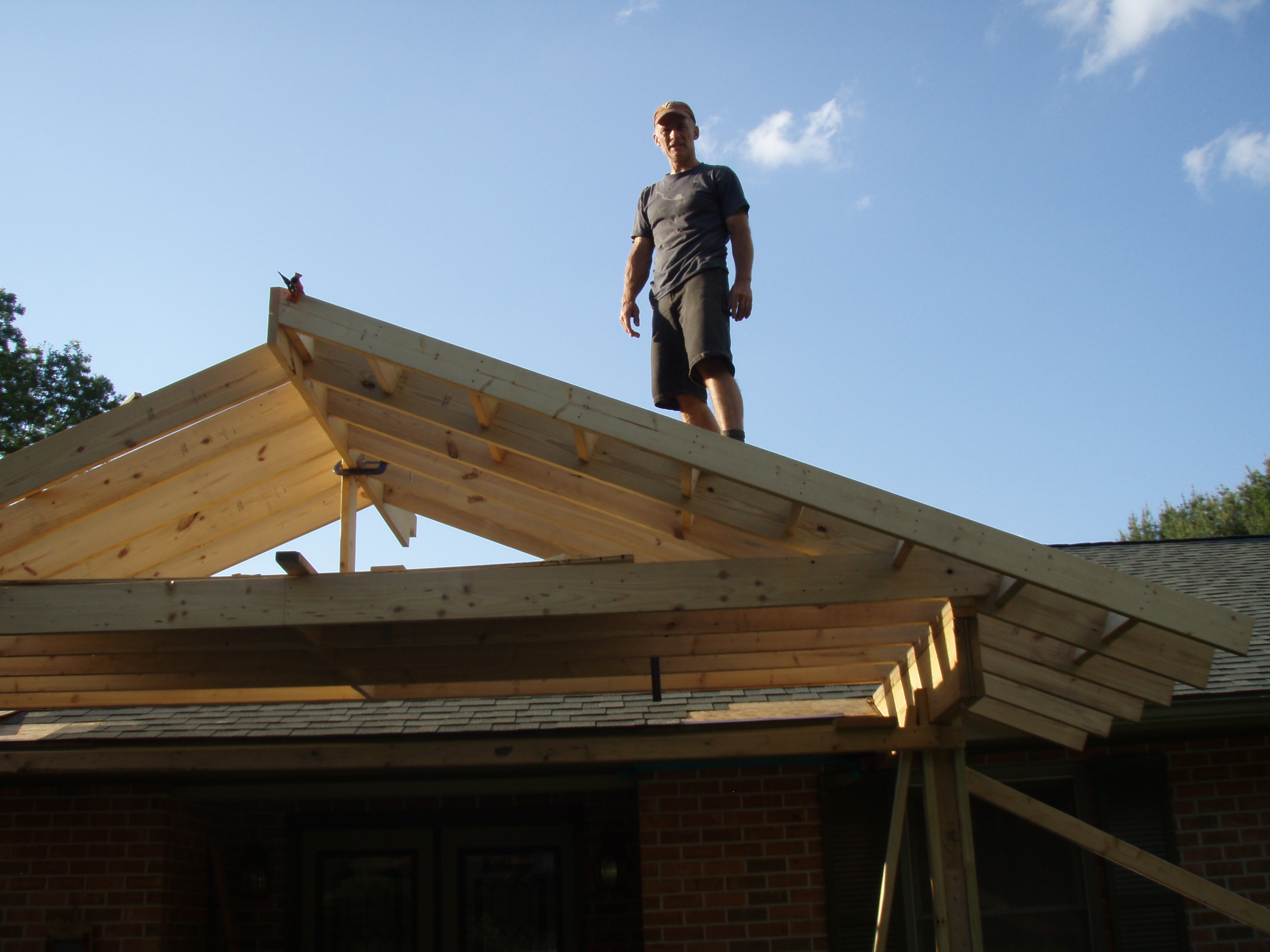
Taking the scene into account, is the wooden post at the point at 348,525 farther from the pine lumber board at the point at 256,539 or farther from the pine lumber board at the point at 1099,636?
the pine lumber board at the point at 1099,636

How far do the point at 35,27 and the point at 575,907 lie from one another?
10709 mm

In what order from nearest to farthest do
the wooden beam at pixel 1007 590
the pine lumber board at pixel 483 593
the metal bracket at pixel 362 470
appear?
the wooden beam at pixel 1007 590, the pine lumber board at pixel 483 593, the metal bracket at pixel 362 470

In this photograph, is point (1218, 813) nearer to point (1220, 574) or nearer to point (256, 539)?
point (1220, 574)

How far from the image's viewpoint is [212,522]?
5.99 meters

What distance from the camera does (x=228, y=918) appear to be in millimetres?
6609

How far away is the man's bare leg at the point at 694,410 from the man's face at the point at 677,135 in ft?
4.38

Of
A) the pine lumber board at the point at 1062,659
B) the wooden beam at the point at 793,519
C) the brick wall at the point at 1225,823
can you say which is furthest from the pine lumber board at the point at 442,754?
the brick wall at the point at 1225,823

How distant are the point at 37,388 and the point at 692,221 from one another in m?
28.7

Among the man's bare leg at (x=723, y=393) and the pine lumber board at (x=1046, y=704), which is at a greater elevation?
the man's bare leg at (x=723, y=393)

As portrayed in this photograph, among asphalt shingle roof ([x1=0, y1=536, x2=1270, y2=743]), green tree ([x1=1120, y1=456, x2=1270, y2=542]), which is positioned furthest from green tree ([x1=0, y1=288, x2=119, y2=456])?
green tree ([x1=1120, y1=456, x2=1270, y2=542])

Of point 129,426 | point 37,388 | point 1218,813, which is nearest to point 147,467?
point 129,426

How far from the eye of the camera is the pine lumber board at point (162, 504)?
496 centimetres

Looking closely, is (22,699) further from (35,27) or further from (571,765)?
(35,27)

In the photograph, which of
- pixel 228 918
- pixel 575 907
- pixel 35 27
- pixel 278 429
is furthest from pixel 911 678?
pixel 35 27
